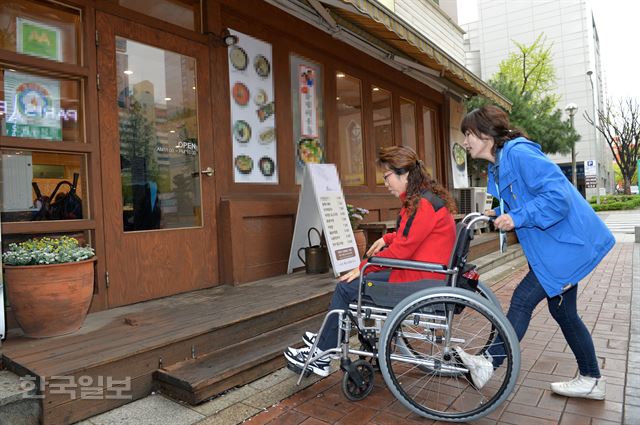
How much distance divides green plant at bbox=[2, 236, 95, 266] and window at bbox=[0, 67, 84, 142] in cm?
82

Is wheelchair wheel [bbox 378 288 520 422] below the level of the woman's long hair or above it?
below

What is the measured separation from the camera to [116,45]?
3.73 meters

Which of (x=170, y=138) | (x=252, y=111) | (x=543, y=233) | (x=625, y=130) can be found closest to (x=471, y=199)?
(x=252, y=111)

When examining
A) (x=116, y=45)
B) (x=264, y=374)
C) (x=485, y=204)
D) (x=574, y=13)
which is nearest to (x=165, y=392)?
(x=264, y=374)

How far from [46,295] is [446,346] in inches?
93.5

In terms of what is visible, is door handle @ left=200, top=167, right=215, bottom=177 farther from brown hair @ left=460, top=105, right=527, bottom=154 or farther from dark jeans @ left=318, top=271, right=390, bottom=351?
brown hair @ left=460, top=105, right=527, bottom=154

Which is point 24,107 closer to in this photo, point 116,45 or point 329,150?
point 116,45

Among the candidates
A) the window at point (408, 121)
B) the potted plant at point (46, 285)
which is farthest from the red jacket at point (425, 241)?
the window at point (408, 121)

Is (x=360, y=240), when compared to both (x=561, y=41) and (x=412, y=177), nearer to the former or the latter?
(x=412, y=177)

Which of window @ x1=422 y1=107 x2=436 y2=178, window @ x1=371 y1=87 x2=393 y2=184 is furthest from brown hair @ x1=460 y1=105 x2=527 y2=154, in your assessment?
window @ x1=422 y1=107 x2=436 y2=178

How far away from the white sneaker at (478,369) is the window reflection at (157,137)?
284 cm

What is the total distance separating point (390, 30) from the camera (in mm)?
4965

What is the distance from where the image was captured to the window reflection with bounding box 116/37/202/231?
3.80 metres

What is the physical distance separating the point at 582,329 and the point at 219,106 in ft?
12.0
